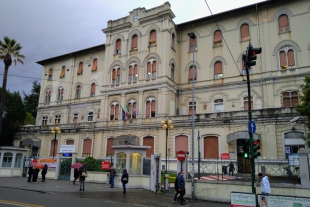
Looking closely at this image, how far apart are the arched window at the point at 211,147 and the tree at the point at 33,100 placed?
2084 inches

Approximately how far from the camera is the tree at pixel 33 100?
6736cm

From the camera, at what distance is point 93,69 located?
137 feet

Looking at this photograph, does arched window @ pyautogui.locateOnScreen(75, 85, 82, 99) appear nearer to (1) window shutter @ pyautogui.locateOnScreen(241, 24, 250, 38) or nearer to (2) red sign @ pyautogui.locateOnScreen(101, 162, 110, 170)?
(2) red sign @ pyautogui.locateOnScreen(101, 162, 110, 170)

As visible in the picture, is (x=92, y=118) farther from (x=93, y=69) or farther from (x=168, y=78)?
(x=168, y=78)

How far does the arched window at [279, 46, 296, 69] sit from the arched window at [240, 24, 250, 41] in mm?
4264

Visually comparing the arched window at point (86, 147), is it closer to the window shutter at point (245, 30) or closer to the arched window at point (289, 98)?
the window shutter at point (245, 30)

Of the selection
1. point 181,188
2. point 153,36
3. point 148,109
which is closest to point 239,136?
point 148,109

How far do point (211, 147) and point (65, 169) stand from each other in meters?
14.8

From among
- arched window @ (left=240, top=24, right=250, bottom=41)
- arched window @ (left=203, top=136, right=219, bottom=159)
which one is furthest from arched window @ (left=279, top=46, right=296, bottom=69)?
arched window @ (left=203, top=136, right=219, bottom=159)

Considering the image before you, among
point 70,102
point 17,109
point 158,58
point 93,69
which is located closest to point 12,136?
point 17,109

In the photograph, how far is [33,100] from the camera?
68812 mm

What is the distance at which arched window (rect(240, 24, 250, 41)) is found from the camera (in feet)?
104

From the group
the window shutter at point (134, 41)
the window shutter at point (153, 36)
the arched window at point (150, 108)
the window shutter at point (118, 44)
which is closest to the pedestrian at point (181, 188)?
the arched window at point (150, 108)

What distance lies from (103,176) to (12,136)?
27457 millimetres
